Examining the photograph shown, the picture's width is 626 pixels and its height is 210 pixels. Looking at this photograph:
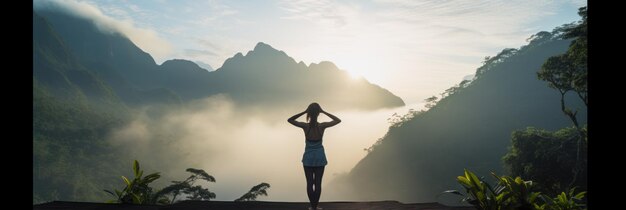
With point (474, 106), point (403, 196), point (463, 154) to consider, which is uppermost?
point (474, 106)

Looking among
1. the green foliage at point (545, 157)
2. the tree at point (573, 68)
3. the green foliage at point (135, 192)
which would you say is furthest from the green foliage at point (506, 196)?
the green foliage at point (545, 157)

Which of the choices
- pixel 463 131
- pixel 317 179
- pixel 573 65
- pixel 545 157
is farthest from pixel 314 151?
pixel 463 131

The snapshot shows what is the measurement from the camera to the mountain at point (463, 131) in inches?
2805

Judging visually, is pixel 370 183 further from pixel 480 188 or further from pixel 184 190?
pixel 480 188

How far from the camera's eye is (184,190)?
28500 millimetres

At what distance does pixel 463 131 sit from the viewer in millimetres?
79000

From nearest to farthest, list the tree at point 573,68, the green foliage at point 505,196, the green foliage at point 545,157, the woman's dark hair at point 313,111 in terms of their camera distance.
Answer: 1. the green foliage at point 505,196
2. the woman's dark hair at point 313,111
3. the tree at point 573,68
4. the green foliage at point 545,157

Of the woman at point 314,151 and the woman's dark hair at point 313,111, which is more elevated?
the woman's dark hair at point 313,111

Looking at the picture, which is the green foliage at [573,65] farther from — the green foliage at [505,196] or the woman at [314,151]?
the woman at [314,151]

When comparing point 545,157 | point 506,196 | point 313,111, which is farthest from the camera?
point 545,157

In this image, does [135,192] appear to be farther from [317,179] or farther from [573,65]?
[573,65]

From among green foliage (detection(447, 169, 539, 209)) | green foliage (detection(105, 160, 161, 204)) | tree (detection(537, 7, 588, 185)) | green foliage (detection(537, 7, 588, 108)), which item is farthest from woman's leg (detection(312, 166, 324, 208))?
green foliage (detection(537, 7, 588, 108))
